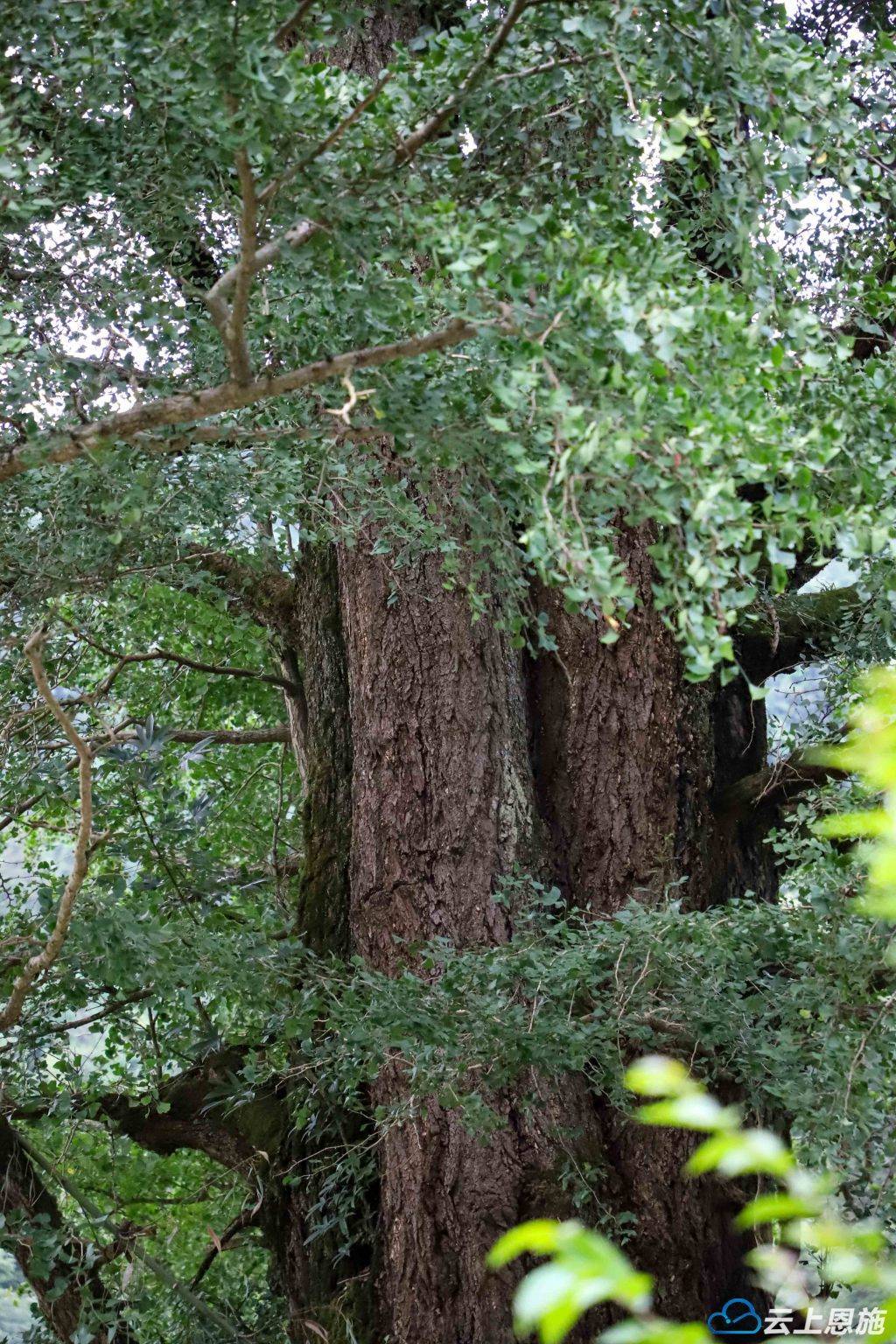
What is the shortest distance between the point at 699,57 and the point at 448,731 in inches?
98.6

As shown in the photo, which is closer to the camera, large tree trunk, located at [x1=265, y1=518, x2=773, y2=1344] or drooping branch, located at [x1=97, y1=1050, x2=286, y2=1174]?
large tree trunk, located at [x1=265, y1=518, x2=773, y2=1344]

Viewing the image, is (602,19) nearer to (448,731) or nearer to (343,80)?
(343,80)

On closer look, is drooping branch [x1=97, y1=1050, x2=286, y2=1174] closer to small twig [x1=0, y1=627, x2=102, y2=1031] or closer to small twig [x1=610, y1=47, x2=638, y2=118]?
small twig [x1=0, y1=627, x2=102, y2=1031]

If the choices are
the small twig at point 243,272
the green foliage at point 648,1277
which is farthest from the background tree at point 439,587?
the green foliage at point 648,1277

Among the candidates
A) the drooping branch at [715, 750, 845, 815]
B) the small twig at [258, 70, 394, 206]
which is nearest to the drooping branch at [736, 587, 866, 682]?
the drooping branch at [715, 750, 845, 815]

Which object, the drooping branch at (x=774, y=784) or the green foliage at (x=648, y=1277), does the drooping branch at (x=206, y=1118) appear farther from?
the green foliage at (x=648, y=1277)

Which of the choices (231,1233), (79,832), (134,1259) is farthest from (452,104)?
(231,1233)

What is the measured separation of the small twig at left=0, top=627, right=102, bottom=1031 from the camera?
2.49 m

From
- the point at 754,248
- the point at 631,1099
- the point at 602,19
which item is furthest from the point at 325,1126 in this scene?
the point at 602,19

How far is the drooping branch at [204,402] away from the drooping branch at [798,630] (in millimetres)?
2423

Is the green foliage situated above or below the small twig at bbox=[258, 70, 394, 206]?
below
